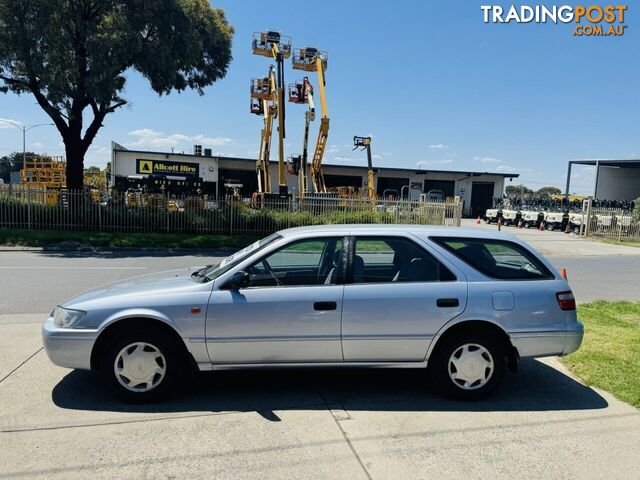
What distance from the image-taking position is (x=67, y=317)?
13.2ft

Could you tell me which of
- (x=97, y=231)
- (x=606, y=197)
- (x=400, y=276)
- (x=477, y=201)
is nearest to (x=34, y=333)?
(x=400, y=276)

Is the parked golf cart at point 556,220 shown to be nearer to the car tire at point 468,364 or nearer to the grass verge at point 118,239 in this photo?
the grass verge at point 118,239

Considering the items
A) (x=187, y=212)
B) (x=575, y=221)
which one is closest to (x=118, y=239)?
(x=187, y=212)

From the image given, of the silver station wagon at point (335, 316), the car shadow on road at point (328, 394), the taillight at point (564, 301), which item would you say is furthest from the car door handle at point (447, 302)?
the taillight at point (564, 301)

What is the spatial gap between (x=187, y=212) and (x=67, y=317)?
16.9 meters

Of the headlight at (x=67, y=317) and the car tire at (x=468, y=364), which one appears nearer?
the headlight at (x=67, y=317)

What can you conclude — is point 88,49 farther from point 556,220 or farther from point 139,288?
point 556,220

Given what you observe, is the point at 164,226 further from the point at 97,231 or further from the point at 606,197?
the point at 606,197

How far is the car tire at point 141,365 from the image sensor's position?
13.1 ft

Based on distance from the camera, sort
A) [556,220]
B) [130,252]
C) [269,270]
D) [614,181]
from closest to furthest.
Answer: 1. [269,270]
2. [130,252]
3. [556,220]
4. [614,181]

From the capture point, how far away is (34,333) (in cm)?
600

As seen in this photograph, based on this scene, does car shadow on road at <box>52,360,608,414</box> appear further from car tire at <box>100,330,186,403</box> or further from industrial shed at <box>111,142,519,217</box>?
industrial shed at <box>111,142,519,217</box>

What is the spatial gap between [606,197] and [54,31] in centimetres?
6019

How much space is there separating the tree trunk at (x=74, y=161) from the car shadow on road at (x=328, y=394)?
18.4 m
